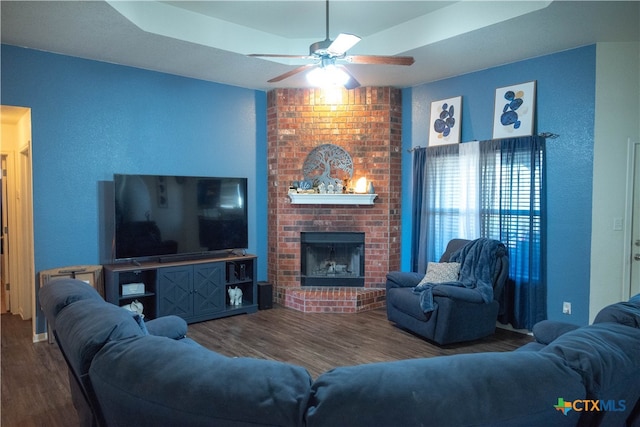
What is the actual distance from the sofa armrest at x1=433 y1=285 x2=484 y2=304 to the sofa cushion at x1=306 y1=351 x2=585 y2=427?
2.56 meters

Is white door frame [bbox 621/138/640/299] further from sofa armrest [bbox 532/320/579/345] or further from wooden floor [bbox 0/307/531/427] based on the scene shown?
sofa armrest [bbox 532/320/579/345]

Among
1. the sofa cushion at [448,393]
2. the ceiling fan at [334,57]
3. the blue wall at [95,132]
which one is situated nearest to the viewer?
the sofa cushion at [448,393]

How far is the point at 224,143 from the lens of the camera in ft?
17.1

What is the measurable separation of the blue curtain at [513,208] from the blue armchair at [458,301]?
0.86ft

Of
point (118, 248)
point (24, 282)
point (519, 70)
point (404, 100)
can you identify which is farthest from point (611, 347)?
point (24, 282)

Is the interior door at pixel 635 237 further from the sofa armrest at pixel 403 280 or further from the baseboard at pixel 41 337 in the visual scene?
the baseboard at pixel 41 337

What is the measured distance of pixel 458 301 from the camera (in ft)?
12.2

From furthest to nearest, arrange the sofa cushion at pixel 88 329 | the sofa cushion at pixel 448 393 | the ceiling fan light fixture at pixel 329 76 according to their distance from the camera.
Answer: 1. the ceiling fan light fixture at pixel 329 76
2. the sofa cushion at pixel 88 329
3. the sofa cushion at pixel 448 393

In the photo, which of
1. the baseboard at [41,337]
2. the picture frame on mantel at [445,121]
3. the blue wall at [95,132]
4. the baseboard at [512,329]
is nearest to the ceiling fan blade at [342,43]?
the picture frame on mantel at [445,121]

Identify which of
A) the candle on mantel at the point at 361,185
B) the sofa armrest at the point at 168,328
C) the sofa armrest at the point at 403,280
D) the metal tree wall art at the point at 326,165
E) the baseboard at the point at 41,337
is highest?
the metal tree wall art at the point at 326,165

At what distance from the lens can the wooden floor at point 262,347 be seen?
2.77 meters

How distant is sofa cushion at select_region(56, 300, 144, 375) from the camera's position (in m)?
1.38

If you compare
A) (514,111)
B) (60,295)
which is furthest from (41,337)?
(514,111)

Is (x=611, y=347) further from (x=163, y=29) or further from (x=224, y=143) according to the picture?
(x=224, y=143)
